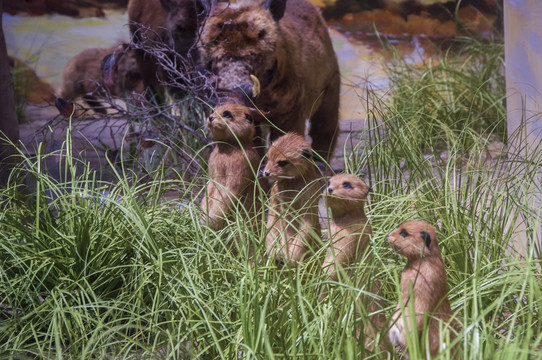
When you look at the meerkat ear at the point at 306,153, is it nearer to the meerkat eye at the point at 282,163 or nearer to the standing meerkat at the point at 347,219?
the meerkat eye at the point at 282,163

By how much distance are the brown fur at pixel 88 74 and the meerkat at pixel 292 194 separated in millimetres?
1705

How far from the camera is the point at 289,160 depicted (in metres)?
1.83

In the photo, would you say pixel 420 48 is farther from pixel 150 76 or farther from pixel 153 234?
pixel 153 234

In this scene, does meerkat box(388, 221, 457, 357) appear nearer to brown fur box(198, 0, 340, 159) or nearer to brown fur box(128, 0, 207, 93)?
brown fur box(198, 0, 340, 159)

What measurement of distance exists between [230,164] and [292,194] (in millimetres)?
235

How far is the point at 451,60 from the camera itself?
12.9 ft

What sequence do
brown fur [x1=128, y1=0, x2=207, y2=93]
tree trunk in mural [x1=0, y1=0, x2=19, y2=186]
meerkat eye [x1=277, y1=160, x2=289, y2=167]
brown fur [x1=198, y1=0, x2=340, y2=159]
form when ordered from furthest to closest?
1. brown fur [x1=128, y1=0, x2=207, y2=93]
2. brown fur [x1=198, y1=0, x2=340, y2=159]
3. tree trunk in mural [x1=0, y1=0, x2=19, y2=186]
4. meerkat eye [x1=277, y1=160, x2=289, y2=167]

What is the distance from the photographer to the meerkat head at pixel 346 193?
1.67 metres

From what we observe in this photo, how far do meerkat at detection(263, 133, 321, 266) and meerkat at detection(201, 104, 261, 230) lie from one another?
0.38 ft

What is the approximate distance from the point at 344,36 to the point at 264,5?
2.68ft

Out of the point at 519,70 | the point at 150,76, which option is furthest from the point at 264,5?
the point at 519,70

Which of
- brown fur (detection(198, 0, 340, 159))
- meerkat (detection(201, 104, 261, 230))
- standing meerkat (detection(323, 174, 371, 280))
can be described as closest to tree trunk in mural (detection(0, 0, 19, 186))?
brown fur (detection(198, 0, 340, 159))

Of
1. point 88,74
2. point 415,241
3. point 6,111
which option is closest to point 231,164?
point 415,241

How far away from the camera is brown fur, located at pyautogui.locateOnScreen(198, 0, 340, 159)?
2.65 metres
